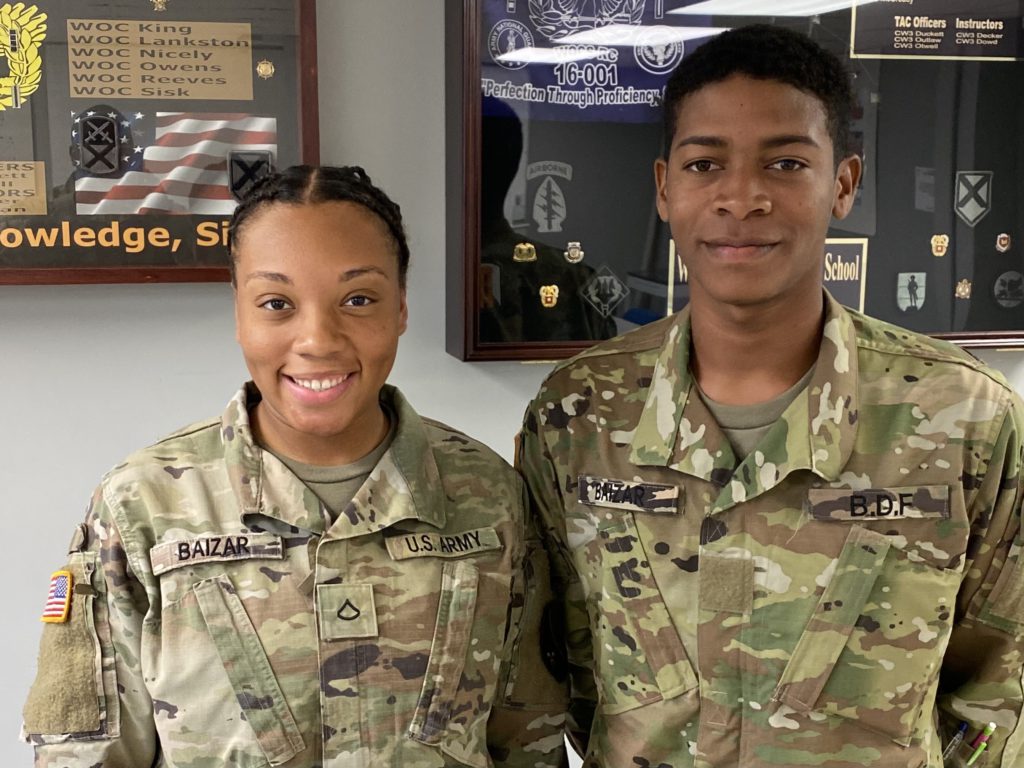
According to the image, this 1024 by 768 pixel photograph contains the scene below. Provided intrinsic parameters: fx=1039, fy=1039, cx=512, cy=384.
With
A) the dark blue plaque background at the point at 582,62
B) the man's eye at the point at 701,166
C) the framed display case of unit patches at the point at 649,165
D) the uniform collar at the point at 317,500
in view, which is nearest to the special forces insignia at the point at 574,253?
the framed display case of unit patches at the point at 649,165

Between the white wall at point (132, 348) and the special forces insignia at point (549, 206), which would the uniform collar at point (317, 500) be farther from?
the special forces insignia at point (549, 206)

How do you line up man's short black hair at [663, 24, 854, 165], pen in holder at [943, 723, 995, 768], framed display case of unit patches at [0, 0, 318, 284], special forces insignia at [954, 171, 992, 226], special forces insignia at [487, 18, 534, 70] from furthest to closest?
1. special forces insignia at [954, 171, 992, 226]
2. special forces insignia at [487, 18, 534, 70]
3. framed display case of unit patches at [0, 0, 318, 284]
4. pen in holder at [943, 723, 995, 768]
5. man's short black hair at [663, 24, 854, 165]

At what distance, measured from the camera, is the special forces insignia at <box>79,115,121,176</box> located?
1.39 meters

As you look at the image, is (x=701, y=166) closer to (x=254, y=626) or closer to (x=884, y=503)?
(x=884, y=503)

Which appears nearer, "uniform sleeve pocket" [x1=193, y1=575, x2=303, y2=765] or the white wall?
"uniform sleeve pocket" [x1=193, y1=575, x2=303, y2=765]

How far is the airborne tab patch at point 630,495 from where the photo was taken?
120cm

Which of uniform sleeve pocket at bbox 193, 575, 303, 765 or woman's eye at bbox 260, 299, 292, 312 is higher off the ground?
woman's eye at bbox 260, 299, 292, 312

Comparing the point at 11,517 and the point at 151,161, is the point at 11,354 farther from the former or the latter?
the point at 151,161

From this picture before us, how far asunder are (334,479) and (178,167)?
56cm

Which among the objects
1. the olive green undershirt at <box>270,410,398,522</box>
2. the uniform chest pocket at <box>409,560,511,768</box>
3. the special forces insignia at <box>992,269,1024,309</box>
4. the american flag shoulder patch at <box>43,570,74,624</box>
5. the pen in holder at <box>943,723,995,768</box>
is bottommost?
the pen in holder at <box>943,723,995,768</box>

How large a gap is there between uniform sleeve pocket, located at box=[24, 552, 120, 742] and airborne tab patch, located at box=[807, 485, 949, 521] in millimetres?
776

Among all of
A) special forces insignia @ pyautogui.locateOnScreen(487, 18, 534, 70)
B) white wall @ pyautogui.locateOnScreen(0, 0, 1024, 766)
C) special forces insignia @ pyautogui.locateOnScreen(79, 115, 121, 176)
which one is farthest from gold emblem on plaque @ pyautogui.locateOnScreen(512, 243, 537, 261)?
special forces insignia @ pyautogui.locateOnScreen(79, 115, 121, 176)

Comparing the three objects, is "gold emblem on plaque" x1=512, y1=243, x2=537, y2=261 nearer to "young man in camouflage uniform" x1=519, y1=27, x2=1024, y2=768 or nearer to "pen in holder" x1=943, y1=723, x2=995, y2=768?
"young man in camouflage uniform" x1=519, y1=27, x2=1024, y2=768

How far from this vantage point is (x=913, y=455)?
117cm
